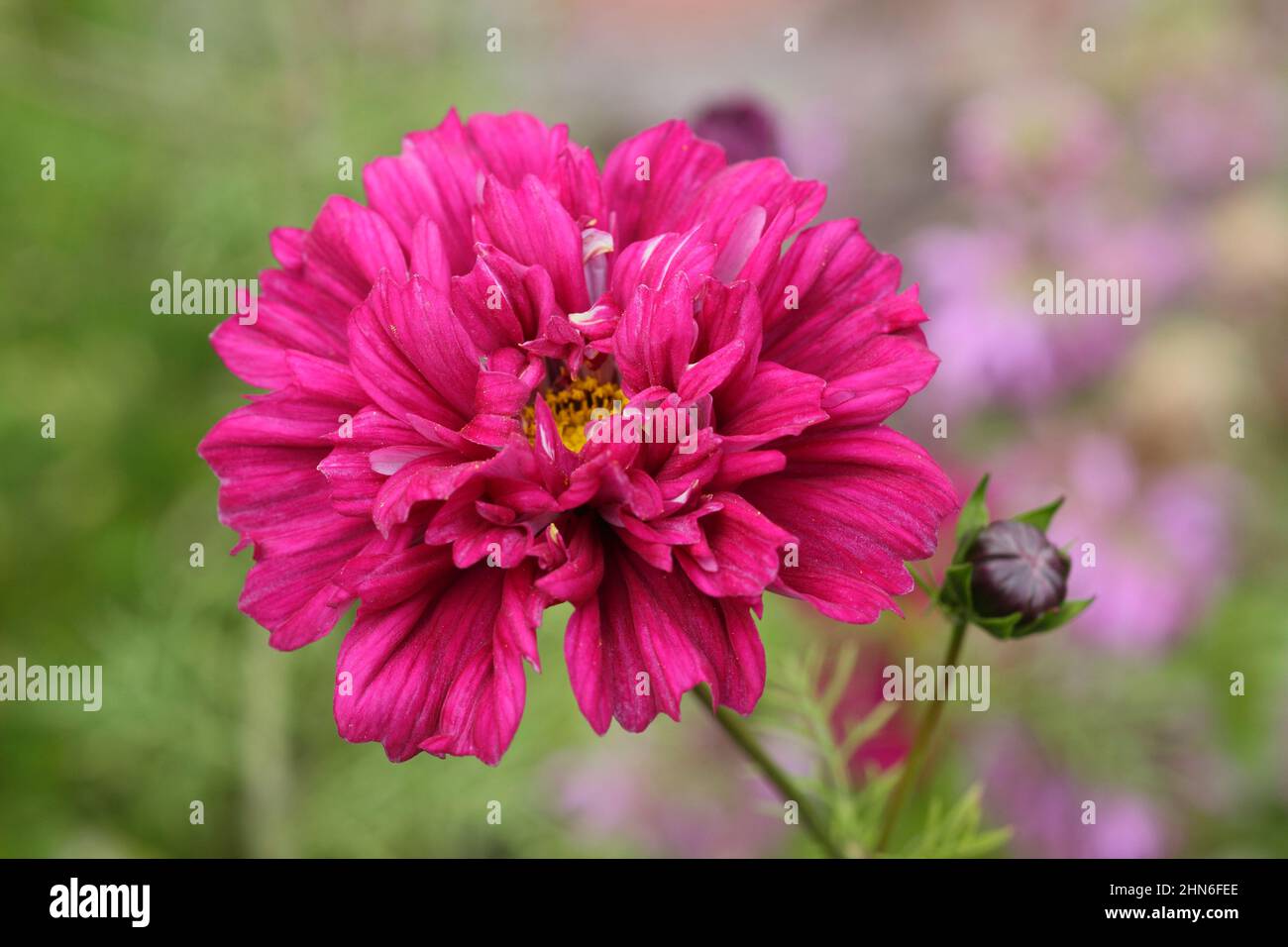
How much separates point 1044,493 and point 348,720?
110 centimetres

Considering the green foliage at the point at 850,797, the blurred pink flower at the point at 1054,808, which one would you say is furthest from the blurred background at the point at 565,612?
the green foliage at the point at 850,797

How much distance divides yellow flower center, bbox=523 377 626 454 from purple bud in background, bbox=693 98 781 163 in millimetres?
352

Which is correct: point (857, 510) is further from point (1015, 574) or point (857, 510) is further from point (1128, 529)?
point (1128, 529)

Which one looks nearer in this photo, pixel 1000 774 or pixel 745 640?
pixel 745 640

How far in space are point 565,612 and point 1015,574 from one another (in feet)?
2.28

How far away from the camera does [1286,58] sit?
206cm

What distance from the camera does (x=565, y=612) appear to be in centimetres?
133

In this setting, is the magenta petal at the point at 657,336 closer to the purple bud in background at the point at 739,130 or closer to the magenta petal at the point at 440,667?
the magenta petal at the point at 440,667

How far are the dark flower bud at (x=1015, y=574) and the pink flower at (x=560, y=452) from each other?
10 centimetres

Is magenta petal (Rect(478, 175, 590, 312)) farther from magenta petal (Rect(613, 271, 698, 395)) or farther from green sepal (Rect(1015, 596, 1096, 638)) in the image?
green sepal (Rect(1015, 596, 1096, 638))

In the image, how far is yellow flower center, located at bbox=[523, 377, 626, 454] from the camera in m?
0.80

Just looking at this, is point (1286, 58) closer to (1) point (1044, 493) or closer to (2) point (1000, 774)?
(1) point (1044, 493)

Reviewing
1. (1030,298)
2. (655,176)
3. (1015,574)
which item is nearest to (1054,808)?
(1030,298)
